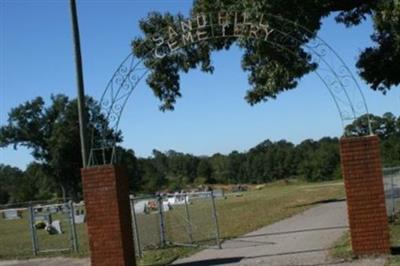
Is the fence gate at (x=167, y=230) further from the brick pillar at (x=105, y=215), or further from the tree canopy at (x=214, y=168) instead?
the tree canopy at (x=214, y=168)

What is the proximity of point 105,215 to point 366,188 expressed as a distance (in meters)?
4.90

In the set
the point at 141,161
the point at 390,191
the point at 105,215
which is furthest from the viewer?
the point at 141,161

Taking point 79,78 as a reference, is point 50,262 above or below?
below

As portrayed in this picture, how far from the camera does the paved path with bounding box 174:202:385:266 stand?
1441 cm

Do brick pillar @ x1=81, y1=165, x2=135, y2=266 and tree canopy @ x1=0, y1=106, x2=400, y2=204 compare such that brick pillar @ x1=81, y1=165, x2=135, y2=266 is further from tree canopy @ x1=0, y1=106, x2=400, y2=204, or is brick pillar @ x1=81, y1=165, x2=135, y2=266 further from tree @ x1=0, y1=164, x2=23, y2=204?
tree @ x1=0, y1=164, x2=23, y2=204

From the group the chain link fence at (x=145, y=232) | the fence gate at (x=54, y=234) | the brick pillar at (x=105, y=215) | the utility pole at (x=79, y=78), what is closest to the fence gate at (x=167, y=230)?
the chain link fence at (x=145, y=232)

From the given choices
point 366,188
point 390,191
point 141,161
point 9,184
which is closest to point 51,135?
point 141,161

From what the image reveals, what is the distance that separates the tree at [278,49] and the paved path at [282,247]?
13.6 feet

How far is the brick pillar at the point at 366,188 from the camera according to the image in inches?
516

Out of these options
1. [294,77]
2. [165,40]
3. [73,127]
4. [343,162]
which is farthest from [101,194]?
[73,127]

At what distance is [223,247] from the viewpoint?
59.6 ft

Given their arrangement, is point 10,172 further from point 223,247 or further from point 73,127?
point 223,247

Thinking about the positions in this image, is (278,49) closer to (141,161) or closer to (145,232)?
(145,232)

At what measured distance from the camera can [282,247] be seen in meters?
16.9
